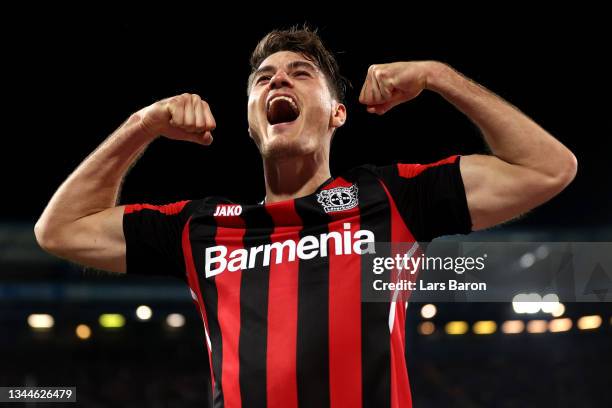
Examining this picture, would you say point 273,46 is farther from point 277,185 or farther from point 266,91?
point 277,185

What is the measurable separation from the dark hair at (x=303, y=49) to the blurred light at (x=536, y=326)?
8214 mm

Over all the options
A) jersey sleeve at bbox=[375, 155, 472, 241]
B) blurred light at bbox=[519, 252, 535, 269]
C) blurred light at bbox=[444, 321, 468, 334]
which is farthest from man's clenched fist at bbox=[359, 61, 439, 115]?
blurred light at bbox=[444, 321, 468, 334]

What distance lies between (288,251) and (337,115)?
533 millimetres

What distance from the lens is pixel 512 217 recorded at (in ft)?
4.68

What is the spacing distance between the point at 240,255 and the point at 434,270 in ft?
2.77

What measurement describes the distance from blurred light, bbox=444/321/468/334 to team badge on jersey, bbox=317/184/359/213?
8155 millimetres

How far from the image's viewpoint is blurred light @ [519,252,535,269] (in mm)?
7672

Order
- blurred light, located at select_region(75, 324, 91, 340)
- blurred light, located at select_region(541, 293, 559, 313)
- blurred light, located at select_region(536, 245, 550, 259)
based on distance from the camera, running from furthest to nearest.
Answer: blurred light, located at select_region(541, 293, 559, 313) < blurred light, located at select_region(75, 324, 91, 340) < blurred light, located at select_region(536, 245, 550, 259)

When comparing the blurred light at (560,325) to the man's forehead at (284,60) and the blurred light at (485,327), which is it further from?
the man's forehead at (284,60)

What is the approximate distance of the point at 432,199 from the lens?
4.71 feet

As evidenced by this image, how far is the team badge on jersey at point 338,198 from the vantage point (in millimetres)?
1527

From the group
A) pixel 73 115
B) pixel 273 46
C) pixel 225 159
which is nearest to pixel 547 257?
pixel 225 159

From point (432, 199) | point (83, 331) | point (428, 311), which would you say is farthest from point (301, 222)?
point (428, 311)

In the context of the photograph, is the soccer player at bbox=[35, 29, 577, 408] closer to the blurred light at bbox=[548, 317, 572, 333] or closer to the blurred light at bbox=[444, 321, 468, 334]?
the blurred light at bbox=[444, 321, 468, 334]
